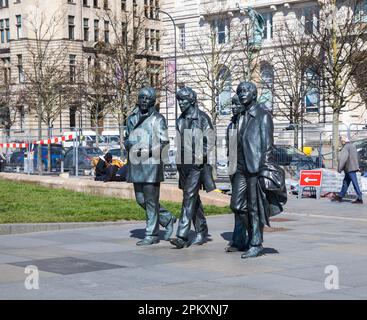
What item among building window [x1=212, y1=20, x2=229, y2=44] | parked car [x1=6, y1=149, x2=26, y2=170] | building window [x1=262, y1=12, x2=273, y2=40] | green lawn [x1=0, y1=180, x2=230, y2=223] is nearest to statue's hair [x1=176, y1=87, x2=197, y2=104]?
green lawn [x1=0, y1=180, x2=230, y2=223]

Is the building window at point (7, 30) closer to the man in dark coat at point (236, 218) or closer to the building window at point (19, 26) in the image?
the building window at point (19, 26)

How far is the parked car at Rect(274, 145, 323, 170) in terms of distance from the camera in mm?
26984

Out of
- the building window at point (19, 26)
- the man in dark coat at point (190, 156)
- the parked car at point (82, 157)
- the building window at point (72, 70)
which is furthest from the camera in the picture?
the building window at point (19, 26)

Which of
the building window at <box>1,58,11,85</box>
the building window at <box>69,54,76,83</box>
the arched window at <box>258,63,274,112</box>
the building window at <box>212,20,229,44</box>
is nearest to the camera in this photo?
the arched window at <box>258,63,274,112</box>

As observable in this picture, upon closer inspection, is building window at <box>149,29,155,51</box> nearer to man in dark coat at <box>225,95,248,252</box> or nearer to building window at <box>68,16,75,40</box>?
building window at <box>68,16,75,40</box>

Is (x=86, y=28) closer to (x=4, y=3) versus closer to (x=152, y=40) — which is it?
(x=4, y=3)

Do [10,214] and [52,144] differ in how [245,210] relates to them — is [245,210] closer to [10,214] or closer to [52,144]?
[10,214]

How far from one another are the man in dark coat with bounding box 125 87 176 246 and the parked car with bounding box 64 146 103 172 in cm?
2014

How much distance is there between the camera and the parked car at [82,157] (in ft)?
106

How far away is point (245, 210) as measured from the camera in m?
10.7

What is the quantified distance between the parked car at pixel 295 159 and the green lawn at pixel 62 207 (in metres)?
9.07

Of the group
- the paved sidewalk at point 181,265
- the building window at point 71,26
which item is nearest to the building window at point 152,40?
the building window at point 71,26

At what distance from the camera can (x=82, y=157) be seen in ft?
106
